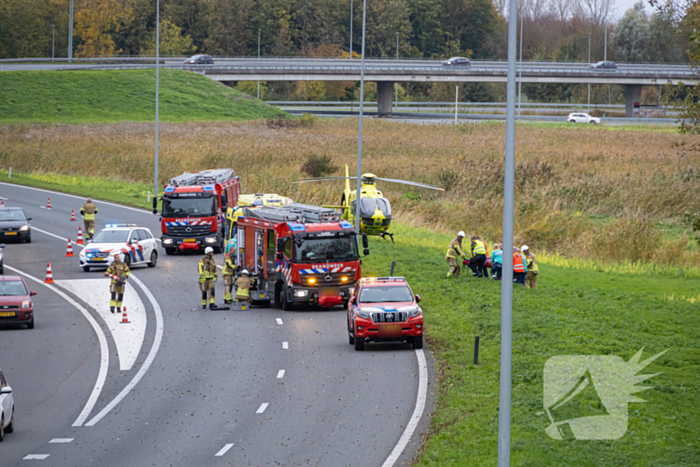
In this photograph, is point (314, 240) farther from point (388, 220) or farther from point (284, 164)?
point (284, 164)

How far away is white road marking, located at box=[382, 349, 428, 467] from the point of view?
1508 cm

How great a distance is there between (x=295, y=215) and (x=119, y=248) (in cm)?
918

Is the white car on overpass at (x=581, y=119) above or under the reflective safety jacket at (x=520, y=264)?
above

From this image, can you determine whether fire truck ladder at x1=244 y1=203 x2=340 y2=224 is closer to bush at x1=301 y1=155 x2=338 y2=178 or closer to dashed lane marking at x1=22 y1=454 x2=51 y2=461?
dashed lane marking at x1=22 y1=454 x2=51 y2=461

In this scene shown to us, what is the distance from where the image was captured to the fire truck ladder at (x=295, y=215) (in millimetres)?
28453

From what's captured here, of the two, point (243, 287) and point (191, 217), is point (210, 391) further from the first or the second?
point (191, 217)

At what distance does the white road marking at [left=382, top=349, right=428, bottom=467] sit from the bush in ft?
113

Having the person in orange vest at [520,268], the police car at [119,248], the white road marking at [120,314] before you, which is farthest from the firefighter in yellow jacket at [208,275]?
the person in orange vest at [520,268]

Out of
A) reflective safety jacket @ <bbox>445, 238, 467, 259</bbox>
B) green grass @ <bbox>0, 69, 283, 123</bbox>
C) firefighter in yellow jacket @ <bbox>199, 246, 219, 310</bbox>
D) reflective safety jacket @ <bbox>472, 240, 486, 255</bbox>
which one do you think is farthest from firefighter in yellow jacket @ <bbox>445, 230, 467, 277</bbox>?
green grass @ <bbox>0, 69, 283, 123</bbox>

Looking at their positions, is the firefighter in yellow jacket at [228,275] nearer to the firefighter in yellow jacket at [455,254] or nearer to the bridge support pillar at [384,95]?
the firefighter in yellow jacket at [455,254]

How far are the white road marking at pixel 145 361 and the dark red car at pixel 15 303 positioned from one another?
3779 millimetres

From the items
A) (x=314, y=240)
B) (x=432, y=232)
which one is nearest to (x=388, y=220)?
(x=432, y=232)

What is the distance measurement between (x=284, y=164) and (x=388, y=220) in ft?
73.9

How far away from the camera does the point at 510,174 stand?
41.1 feet
